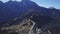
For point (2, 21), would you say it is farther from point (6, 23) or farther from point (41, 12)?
point (41, 12)

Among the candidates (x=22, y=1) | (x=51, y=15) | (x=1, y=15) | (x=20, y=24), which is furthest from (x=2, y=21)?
(x=51, y=15)

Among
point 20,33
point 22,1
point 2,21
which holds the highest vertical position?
point 22,1

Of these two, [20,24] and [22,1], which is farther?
[22,1]

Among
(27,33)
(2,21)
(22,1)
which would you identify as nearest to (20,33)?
(27,33)

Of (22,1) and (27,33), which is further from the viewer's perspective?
(22,1)

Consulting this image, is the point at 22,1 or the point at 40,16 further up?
the point at 22,1

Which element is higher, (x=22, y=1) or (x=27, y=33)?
(x=22, y=1)

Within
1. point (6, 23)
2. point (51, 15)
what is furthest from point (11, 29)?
point (51, 15)

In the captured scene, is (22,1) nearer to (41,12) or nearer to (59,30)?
(41,12)
